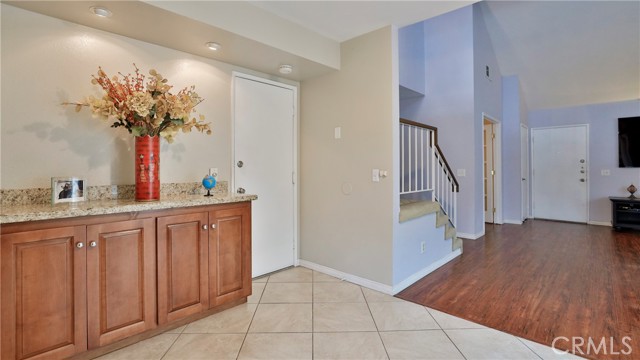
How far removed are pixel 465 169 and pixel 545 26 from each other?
2568mm

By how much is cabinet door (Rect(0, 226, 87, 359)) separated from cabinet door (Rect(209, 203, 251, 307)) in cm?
78

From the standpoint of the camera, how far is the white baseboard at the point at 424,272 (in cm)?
287

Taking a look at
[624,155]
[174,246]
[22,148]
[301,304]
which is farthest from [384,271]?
[624,155]

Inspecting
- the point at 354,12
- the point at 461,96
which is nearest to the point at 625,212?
the point at 461,96

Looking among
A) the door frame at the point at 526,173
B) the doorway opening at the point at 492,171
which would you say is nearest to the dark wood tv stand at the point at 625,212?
the door frame at the point at 526,173

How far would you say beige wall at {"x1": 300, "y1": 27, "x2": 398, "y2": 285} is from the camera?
2822 millimetres

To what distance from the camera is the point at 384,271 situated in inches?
112

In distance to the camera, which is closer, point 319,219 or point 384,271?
point 384,271

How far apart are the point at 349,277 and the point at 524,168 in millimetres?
5370

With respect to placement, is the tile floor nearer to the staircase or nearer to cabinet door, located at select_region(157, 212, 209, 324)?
cabinet door, located at select_region(157, 212, 209, 324)

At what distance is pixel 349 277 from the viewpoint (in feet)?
10.2

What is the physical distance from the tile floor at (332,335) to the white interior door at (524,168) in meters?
5.12

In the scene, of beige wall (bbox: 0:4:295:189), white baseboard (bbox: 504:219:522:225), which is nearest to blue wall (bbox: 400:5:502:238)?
white baseboard (bbox: 504:219:522:225)

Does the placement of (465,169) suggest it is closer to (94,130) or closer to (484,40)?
(484,40)
